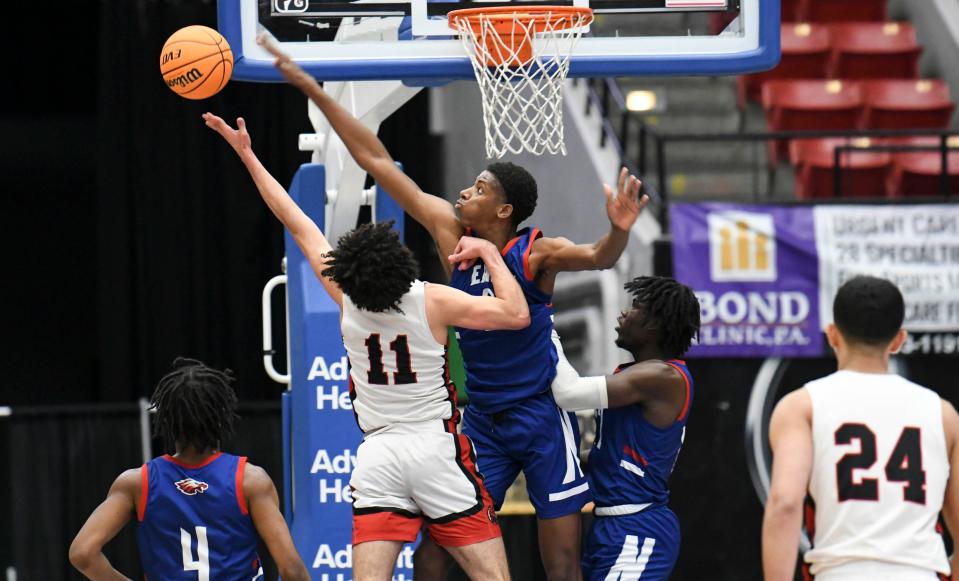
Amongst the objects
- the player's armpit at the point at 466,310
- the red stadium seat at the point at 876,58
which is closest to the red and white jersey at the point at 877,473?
the player's armpit at the point at 466,310

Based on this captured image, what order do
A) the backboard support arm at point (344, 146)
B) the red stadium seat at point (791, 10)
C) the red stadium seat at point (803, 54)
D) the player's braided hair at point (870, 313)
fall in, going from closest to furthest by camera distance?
the player's braided hair at point (870, 313), the backboard support arm at point (344, 146), the red stadium seat at point (803, 54), the red stadium seat at point (791, 10)

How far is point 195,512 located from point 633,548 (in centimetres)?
180

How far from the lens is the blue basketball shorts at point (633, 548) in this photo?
5.61 m

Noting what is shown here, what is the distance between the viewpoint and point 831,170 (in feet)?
38.9

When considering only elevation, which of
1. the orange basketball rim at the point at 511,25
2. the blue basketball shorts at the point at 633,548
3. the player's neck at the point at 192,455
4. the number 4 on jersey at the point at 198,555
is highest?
the orange basketball rim at the point at 511,25

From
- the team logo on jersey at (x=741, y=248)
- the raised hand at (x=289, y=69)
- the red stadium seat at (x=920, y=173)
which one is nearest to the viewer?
the raised hand at (x=289, y=69)

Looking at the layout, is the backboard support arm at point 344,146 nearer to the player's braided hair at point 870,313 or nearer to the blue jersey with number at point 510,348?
the blue jersey with number at point 510,348

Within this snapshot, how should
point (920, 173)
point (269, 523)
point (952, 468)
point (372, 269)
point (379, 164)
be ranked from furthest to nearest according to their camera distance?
1. point (920, 173)
2. point (379, 164)
3. point (372, 269)
4. point (269, 523)
5. point (952, 468)

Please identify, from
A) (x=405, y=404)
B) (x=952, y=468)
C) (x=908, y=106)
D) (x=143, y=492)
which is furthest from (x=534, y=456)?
(x=908, y=106)

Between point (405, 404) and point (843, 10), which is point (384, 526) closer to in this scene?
point (405, 404)

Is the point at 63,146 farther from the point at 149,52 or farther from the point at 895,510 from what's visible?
the point at 895,510

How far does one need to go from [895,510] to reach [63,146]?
10968 mm

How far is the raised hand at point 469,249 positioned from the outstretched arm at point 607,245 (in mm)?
230

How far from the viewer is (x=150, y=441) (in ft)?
33.5
